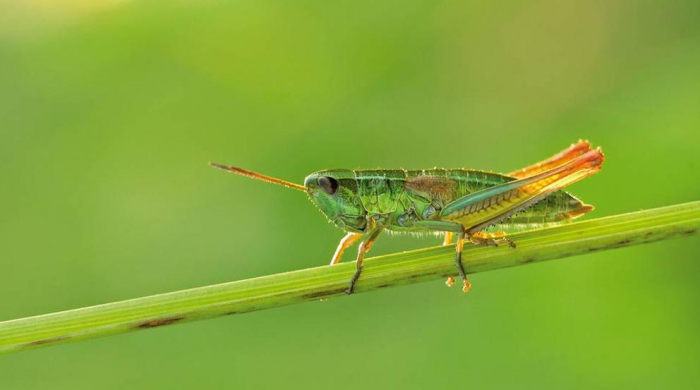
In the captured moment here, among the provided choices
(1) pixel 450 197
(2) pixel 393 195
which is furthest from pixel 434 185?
(2) pixel 393 195

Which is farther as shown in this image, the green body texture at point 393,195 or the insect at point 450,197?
the green body texture at point 393,195

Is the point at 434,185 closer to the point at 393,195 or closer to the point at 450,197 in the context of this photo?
the point at 450,197

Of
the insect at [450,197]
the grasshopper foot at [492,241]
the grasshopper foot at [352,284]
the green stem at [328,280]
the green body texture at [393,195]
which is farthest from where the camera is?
the green body texture at [393,195]

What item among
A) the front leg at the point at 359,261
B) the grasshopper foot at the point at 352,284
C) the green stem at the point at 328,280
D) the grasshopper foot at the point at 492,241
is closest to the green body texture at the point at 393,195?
the front leg at the point at 359,261

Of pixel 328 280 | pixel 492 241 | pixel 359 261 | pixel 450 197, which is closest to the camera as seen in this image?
pixel 328 280

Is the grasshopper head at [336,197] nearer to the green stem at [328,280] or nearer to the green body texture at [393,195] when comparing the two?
the green body texture at [393,195]

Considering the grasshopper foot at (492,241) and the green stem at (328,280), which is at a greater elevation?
the grasshopper foot at (492,241)

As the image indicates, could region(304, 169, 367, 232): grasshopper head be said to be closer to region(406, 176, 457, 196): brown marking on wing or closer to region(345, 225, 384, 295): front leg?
region(345, 225, 384, 295): front leg
